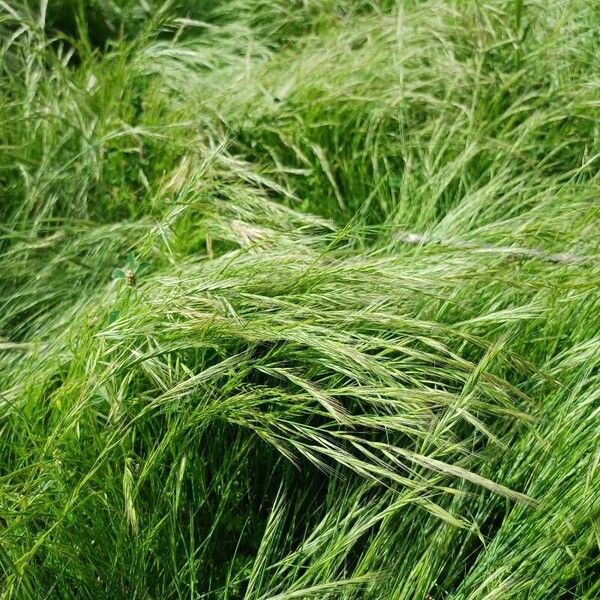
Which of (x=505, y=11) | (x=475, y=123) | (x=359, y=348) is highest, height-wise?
(x=505, y=11)

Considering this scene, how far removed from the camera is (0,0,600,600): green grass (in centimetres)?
156

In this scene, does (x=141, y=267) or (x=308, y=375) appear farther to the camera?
(x=141, y=267)

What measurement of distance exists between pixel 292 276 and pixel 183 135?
0.96 m

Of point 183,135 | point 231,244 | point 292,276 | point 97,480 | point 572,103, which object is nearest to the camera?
point 97,480

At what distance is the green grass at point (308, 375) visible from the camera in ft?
5.13

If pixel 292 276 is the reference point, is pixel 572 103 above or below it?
above

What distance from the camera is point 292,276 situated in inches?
69.8

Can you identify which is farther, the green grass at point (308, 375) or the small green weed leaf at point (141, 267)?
the small green weed leaf at point (141, 267)

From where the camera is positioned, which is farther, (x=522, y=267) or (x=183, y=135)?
(x=183, y=135)

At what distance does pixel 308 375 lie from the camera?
5.64 ft

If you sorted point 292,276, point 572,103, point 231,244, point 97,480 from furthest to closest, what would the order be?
point 572,103, point 231,244, point 292,276, point 97,480

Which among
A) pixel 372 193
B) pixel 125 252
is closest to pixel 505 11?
pixel 372 193

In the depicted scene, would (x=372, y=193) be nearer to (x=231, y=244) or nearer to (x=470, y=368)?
(x=231, y=244)

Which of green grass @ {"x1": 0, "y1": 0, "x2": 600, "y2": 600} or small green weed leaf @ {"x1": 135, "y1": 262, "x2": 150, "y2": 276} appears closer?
green grass @ {"x1": 0, "y1": 0, "x2": 600, "y2": 600}
